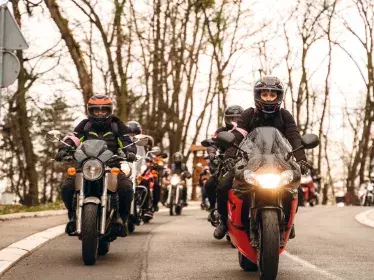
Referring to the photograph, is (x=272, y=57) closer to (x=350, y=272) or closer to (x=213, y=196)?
(x=213, y=196)

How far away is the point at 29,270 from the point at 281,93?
3.09 m

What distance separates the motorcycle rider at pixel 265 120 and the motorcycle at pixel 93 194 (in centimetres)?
136

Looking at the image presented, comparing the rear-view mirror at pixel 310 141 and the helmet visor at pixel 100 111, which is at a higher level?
the helmet visor at pixel 100 111

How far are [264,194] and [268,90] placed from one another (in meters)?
1.30

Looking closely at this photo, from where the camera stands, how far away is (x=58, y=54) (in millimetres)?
30453

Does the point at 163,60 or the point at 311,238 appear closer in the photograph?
the point at 311,238

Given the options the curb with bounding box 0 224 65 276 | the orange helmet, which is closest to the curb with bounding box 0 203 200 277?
the curb with bounding box 0 224 65 276

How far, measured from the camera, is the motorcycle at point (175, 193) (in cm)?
2248

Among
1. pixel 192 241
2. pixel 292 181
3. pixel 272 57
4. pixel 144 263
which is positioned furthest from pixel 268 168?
pixel 272 57

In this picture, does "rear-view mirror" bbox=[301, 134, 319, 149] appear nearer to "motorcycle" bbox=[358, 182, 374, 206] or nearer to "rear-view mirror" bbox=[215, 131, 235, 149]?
"rear-view mirror" bbox=[215, 131, 235, 149]

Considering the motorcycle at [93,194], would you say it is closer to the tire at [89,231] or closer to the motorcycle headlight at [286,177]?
the tire at [89,231]

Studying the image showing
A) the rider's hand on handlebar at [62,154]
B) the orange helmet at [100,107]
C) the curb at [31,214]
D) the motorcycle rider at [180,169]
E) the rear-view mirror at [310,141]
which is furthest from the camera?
the motorcycle rider at [180,169]

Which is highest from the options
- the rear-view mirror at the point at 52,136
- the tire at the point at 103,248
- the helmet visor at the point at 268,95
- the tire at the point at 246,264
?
the helmet visor at the point at 268,95

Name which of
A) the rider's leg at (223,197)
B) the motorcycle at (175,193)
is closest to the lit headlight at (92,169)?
the rider's leg at (223,197)
